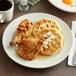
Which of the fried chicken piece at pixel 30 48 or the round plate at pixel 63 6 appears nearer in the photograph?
the fried chicken piece at pixel 30 48

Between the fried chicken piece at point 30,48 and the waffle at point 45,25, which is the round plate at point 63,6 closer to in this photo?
the waffle at point 45,25

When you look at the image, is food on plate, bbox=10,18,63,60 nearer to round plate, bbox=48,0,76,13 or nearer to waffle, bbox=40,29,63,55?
waffle, bbox=40,29,63,55

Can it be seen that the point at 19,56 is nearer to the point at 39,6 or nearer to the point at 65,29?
the point at 65,29

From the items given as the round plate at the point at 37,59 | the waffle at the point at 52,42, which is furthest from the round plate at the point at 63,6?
the waffle at the point at 52,42

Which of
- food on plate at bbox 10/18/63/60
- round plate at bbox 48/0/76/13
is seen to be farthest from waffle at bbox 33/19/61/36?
round plate at bbox 48/0/76/13

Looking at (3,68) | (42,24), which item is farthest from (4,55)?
(42,24)

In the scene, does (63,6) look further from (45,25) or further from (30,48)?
(30,48)

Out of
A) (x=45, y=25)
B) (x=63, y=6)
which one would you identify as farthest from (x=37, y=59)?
(x=63, y=6)
